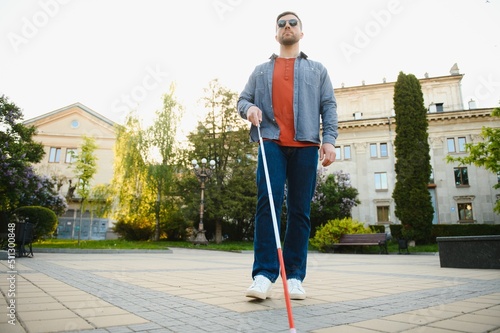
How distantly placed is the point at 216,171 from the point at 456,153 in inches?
894

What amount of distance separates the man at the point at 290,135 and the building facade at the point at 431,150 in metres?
31.1

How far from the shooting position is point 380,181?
108ft

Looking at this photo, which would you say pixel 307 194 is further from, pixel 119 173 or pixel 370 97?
pixel 370 97

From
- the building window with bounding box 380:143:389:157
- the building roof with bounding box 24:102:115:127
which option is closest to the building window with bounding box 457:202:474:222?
the building window with bounding box 380:143:389:157

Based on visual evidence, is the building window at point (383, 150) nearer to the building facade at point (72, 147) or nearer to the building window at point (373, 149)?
the building window at point (373, 149)

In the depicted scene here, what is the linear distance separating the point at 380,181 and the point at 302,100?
106ft

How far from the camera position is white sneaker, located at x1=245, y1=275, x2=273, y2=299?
2617 millimetres

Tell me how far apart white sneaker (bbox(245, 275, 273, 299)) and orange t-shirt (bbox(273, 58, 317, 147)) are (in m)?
1.17

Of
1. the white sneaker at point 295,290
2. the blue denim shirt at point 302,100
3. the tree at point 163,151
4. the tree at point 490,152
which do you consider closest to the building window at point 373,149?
the tree at point 490,152

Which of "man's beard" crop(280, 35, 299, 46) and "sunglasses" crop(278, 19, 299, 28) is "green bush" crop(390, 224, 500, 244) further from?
"sunglasses" crop(278, 19, 299, 28)

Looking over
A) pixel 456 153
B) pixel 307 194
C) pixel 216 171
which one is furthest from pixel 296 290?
pixel 456 153

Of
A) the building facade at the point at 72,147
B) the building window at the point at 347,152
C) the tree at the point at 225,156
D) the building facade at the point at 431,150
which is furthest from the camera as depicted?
the building facade at the point at 72,147

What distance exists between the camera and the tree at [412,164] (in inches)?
944

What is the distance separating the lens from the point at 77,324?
1916 mm
